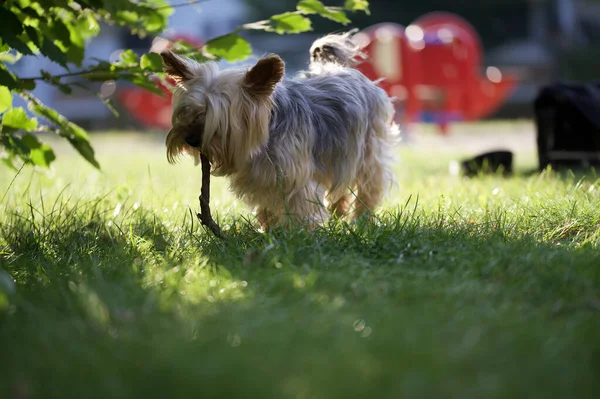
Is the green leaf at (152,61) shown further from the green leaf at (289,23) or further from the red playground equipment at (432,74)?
the red playground equipment at (432,74)

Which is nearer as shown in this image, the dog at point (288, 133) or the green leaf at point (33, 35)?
the green leaf at point (33, 35)

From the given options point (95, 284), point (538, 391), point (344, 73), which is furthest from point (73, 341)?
point (344, 73)

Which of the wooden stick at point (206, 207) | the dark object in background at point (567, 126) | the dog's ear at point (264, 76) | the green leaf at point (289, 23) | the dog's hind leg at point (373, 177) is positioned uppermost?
the green leaf at point (289, 23)

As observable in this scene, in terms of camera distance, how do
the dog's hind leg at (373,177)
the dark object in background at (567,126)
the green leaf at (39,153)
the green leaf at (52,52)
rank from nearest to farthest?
the green leaf at (52,52)
the green leaf at (39,153)
the dog's hind leg at (373,177)
the dark object in background at (567,126)

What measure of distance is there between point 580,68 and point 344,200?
2060cm

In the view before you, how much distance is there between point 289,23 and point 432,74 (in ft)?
33.1

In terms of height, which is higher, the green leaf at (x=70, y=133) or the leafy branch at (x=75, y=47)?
the leafy branch at (x=75, y=47)

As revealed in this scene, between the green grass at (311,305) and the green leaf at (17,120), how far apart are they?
A: 1.90 ft

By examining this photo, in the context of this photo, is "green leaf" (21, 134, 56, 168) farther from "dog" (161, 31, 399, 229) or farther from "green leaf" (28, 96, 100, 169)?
"dog" (161, 31, 399, 229)

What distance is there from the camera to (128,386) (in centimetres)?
213

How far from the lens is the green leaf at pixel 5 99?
4.07 m

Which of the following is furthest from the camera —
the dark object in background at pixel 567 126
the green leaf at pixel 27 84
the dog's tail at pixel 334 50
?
the dark object in background at pixel 567 126

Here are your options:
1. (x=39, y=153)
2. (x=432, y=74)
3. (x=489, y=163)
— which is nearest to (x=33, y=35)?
(x=39, y=153)

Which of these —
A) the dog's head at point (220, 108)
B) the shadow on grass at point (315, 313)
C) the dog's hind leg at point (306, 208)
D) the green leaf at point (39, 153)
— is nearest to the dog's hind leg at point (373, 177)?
the dog's hind leg at point (306, 208)
